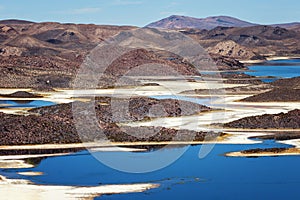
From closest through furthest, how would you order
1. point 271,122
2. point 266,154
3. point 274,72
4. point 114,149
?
point 266,154 → point 114,149 → point 271,122 → point 274,72

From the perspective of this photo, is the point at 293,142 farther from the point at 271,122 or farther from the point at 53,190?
the point at 53,190

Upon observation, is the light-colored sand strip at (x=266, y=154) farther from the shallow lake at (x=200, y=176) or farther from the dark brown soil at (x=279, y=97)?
the dark brown soil at (x=279, y=97)

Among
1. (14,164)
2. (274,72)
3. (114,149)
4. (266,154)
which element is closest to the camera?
(14,164)

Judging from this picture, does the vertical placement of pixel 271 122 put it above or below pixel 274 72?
below

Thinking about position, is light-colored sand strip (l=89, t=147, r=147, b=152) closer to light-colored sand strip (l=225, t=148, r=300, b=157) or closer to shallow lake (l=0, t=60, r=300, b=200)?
shallow lake (l=0, t=60, r=300, b=200)

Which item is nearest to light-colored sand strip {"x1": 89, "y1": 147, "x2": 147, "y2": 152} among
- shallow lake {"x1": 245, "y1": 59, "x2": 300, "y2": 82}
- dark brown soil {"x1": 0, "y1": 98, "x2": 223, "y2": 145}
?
dark brown soil {"x1": 0, "y1": 98, "x2": 223, "y2": 145}

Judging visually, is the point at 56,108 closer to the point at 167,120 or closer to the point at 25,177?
the point at 167,120

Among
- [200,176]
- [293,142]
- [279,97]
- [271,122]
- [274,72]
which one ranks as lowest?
[200,176]

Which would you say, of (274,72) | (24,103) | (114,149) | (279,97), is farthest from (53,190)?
(274,72)
